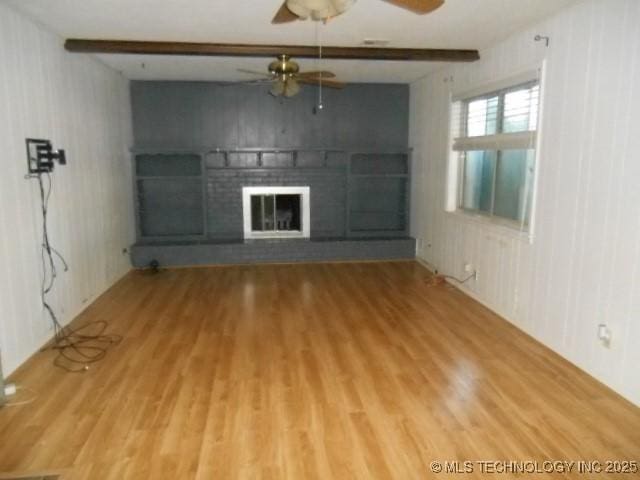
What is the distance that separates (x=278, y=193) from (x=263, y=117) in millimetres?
1131

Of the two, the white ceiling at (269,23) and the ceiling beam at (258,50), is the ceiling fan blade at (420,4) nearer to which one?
the white ceiling at (269,23)

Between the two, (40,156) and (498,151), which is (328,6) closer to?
(40,156)

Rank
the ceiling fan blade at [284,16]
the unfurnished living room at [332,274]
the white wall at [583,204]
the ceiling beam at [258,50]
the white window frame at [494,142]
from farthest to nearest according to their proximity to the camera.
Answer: the ceiling beam at [258,50], the white window frame at [494,142], the white wall at [583,204], the ceiling fan blade at [284,16], the unfurnished living room at [332,274]

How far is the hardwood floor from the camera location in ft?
7.38

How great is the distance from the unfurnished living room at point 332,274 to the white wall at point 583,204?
0.7 inches

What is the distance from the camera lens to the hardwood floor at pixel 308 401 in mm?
2248

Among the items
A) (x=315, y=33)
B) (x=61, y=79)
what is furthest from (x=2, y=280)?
(x=315, y=33)

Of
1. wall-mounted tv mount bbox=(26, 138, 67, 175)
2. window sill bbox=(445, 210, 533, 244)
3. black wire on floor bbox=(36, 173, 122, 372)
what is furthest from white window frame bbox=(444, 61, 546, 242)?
wall-mounted tv mount bbox=(26, 138, 67, 175)

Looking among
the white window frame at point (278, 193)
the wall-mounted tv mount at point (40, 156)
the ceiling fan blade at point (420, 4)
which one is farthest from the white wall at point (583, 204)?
the wall-mounted tv mount at point (40, 156)

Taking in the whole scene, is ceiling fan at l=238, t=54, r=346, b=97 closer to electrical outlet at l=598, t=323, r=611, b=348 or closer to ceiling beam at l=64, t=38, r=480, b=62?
ceiling beam at l=64, t=38, r=480, b=62

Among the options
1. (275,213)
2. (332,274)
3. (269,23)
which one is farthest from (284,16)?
(275,213)

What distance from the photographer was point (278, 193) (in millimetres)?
6773

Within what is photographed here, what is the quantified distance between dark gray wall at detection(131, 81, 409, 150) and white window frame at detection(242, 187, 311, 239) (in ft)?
2.13

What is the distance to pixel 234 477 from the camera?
2105 millimetres
